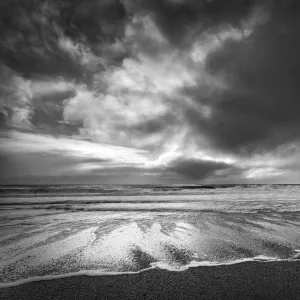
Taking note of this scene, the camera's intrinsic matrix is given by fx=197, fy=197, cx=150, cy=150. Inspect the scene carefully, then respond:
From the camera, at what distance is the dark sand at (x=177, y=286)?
239 cm

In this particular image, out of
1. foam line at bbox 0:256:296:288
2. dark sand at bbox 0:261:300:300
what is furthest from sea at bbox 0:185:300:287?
dark sand at bbox 0:261:300:300

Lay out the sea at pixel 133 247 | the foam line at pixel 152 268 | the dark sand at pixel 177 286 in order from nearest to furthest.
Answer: the dark sand at pixel 177 286 → the foam line at pixel 152 268 → the sea at pixel 133 247

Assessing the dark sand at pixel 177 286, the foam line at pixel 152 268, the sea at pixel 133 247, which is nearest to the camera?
the dark sand at pixel 177 286

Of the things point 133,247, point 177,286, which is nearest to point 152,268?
point 177,286

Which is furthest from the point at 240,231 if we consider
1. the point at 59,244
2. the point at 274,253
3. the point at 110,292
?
the point at 59,244

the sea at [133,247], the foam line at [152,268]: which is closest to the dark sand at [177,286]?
the foam line at [152,268]

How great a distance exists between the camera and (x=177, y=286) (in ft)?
8.56

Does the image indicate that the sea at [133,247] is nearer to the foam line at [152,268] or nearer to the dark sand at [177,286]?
the foam line at [152,268]

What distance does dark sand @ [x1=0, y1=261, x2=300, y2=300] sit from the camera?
2395 millimetres

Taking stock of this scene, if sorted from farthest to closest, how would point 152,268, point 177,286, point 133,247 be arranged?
point 133,247 → point 152,268 → point 177,286

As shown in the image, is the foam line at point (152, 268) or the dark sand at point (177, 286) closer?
the dark sand at point (177, 286)

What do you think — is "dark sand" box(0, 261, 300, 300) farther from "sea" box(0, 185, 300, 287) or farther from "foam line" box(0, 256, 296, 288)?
"sea" box(0, 185, 300, 287)

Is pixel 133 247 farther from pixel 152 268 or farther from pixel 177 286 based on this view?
pixel 177 286

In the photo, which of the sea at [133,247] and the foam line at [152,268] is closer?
the foam line at [152,268]
